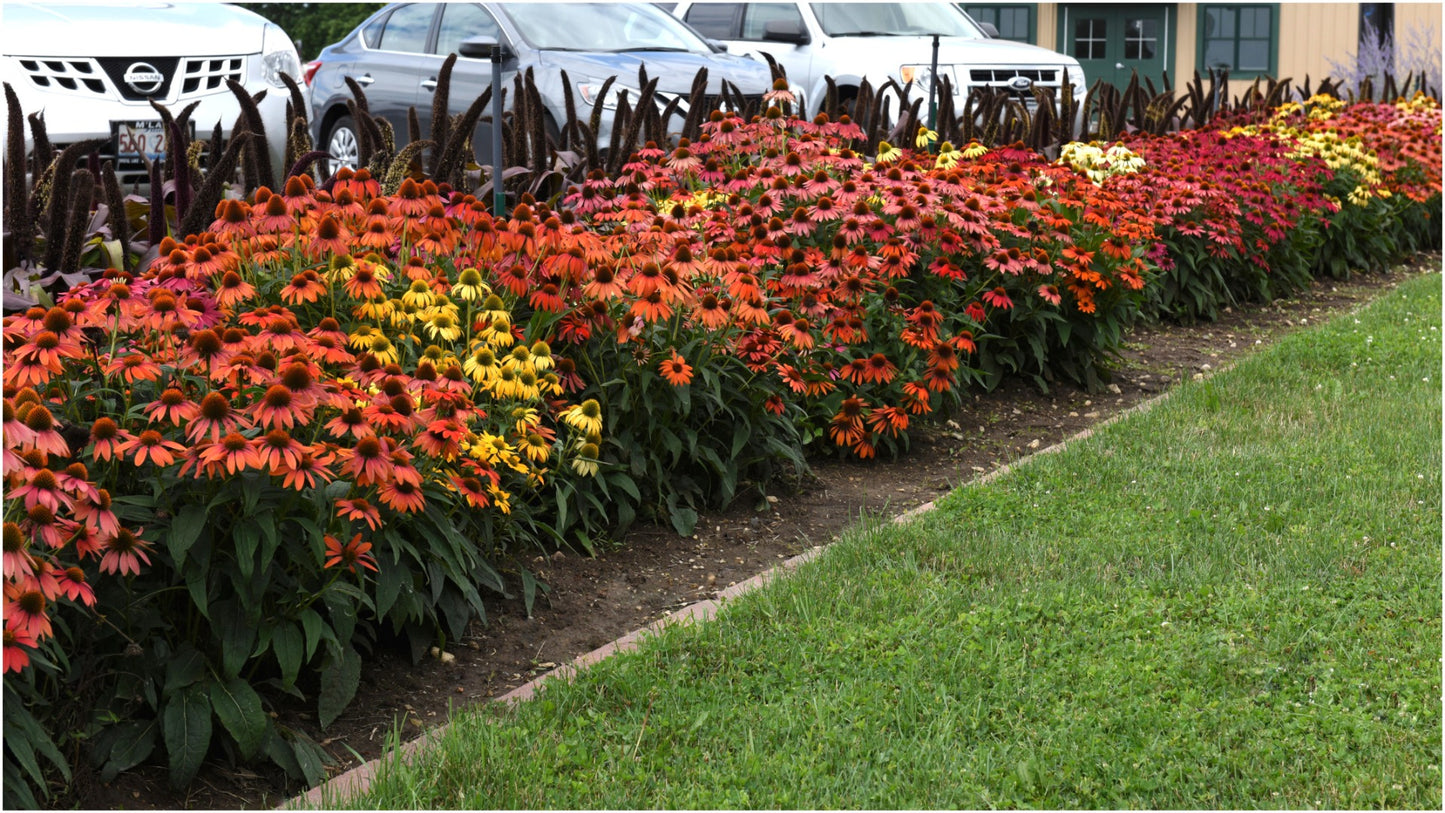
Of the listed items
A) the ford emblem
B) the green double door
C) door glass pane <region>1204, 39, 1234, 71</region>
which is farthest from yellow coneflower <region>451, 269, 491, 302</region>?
door glass pane <region>1204, 39, 1234, 71</region>

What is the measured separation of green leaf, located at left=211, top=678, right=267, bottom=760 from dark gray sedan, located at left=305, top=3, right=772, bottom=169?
5816mm

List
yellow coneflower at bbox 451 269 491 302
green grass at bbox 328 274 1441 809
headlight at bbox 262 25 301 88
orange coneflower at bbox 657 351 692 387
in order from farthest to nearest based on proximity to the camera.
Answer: headlight at bbox 262 25 301 88 → orange coneflower at bbox 657 351 692 387 → yellow coneflower at bbox 451 269 491 302 → green grass at bbox 328 274 1441 809

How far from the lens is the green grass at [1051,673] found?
2867mm

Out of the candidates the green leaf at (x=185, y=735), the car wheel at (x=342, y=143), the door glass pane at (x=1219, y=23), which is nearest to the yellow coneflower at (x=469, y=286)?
the green leaf at (x=185, y=735)

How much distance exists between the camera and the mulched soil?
10.00 ft

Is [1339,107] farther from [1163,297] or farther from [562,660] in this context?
[562,660]

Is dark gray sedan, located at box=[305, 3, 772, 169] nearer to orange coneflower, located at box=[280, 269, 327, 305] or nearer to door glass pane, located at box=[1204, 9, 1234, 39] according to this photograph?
orange coneflower, located at box=[280, 269, 327, 305]

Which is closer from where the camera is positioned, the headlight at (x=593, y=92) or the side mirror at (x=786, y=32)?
the headlight at (x=593, y=92)

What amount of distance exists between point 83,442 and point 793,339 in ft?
7.42

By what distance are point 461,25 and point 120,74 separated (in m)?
3.48

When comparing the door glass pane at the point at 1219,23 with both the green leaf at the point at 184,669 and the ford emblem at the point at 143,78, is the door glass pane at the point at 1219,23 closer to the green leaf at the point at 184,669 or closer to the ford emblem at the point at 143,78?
the ford emblem at the point at 143,78

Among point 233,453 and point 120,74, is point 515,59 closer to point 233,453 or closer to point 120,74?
point 120,74

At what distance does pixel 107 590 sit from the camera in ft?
9.72

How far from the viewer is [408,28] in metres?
10.9
